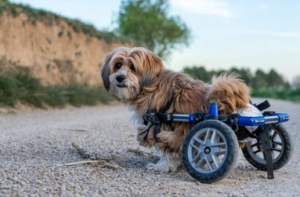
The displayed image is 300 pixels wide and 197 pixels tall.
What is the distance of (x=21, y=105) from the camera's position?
1428 cm

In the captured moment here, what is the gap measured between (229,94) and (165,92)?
80 cm

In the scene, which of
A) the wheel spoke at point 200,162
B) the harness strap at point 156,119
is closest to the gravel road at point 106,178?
the wheel spoke at point 200,162

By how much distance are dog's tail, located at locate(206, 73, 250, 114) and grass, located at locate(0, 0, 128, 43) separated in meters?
16.2

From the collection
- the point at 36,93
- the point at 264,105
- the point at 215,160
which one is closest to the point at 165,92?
the point at 215,160

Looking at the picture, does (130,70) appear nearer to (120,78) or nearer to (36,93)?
(120,78)

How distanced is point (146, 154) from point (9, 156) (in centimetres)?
203

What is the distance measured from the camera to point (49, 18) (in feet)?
73.6

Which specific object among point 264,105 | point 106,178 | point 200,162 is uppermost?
point 264,105

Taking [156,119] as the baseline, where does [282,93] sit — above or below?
below

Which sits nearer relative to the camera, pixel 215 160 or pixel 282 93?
pixel 215 160

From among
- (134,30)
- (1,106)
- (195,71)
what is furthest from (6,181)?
(195,71)

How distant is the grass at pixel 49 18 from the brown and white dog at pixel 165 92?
15.4 meters

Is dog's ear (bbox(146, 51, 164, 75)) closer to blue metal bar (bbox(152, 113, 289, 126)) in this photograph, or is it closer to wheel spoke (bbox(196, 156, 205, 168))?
blue metal bar (bbox(152, 113, 289, 126))

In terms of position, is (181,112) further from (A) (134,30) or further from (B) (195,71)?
(B) (195,71)
